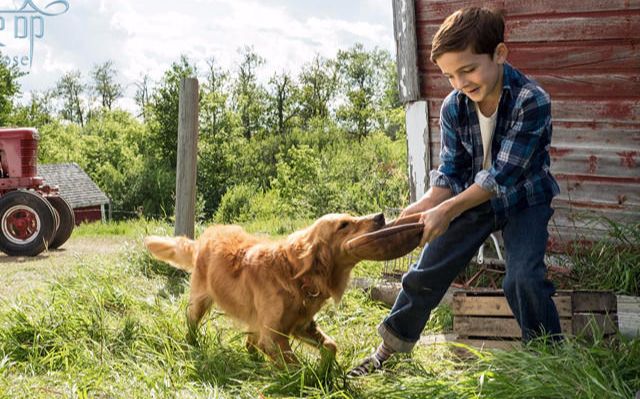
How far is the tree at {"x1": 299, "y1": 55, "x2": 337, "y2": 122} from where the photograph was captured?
36000 millimetres

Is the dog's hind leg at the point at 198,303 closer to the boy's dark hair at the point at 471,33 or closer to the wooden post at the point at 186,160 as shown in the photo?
the boy's dark hair at the point at 471,33

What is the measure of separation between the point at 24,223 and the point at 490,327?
7021mm

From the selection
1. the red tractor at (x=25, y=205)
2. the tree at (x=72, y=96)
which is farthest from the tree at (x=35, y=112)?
the red tractor at (x=25, y=205)

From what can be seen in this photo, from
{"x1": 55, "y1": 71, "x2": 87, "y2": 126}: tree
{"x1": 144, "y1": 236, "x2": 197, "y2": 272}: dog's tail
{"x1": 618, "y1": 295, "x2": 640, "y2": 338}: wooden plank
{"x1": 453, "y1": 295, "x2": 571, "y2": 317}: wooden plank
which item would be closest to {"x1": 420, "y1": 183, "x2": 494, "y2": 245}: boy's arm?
{"x1": 453, "y1": 295, "x2": 571, "y2": 317}: wooden plank

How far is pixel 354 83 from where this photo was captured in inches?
1578

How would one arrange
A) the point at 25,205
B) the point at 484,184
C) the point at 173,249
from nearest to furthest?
the point at 484,184
the point at 173,249
the point at 25,205

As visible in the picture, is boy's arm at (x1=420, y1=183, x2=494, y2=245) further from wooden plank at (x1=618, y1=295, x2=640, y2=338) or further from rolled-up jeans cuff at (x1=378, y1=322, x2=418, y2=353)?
wooden plank at (x1=618, y1=295, x2=640, y2=338)

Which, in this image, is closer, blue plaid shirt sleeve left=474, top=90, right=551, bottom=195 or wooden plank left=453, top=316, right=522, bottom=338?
blue plaid shirt sleeve left=474, top=90, right=551, bottom=195

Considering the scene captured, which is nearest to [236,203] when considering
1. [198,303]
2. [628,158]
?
[628,158]

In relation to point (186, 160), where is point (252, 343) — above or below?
below

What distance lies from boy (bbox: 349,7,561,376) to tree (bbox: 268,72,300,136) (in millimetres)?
31694

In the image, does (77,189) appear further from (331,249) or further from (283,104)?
Result: (331,249)

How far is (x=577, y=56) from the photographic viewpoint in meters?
5.76

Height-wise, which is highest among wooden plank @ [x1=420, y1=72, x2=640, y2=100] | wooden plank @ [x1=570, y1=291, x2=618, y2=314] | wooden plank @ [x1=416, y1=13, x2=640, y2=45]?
wooden plank @ [x1=416, y1=13, x2=640, y2=45]
